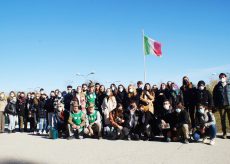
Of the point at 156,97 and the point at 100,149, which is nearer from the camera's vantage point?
the point at 100,149

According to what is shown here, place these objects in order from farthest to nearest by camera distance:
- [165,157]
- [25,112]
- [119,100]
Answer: [25,112] → [119,100] → [165,157]

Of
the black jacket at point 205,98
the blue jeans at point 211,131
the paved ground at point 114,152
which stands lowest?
the paved ground at point 114,152

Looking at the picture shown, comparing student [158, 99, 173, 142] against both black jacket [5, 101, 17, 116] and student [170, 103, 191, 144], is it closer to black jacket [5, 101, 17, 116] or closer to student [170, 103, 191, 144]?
student [170, 103, 191, 144]

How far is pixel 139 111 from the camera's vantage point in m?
11.9

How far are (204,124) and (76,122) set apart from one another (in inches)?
202

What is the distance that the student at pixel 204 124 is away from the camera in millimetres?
10234

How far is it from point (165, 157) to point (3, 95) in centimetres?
1037

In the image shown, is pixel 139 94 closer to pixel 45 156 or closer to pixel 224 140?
pixel 224 140

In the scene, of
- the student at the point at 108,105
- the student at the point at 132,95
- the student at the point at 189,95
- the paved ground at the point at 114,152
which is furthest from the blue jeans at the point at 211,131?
the student at the point at 108,105

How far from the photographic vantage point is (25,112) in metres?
15.4

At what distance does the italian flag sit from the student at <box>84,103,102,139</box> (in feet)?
Answer: 24.8

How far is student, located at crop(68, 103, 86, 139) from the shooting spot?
12320mm

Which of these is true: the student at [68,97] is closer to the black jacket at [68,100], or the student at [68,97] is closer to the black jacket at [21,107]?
the black jacket at [68,100]

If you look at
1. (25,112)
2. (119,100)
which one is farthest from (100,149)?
(25,112)
